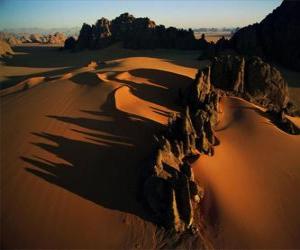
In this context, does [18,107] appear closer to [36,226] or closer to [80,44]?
[36,226]

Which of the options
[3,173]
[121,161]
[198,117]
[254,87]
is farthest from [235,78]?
[3,173]

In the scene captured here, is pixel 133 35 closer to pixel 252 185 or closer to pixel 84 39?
pixel 84 39

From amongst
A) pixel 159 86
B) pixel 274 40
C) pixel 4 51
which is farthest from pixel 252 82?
pixel 4 51

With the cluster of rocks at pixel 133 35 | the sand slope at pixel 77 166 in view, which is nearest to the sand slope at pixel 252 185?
the sand slope at pixel 77 166

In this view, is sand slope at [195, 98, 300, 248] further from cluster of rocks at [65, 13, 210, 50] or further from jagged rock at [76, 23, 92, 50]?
jagged rock at [76, 23, 92, 50]

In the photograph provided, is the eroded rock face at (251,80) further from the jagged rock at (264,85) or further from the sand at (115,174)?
the sand at (115,174)
